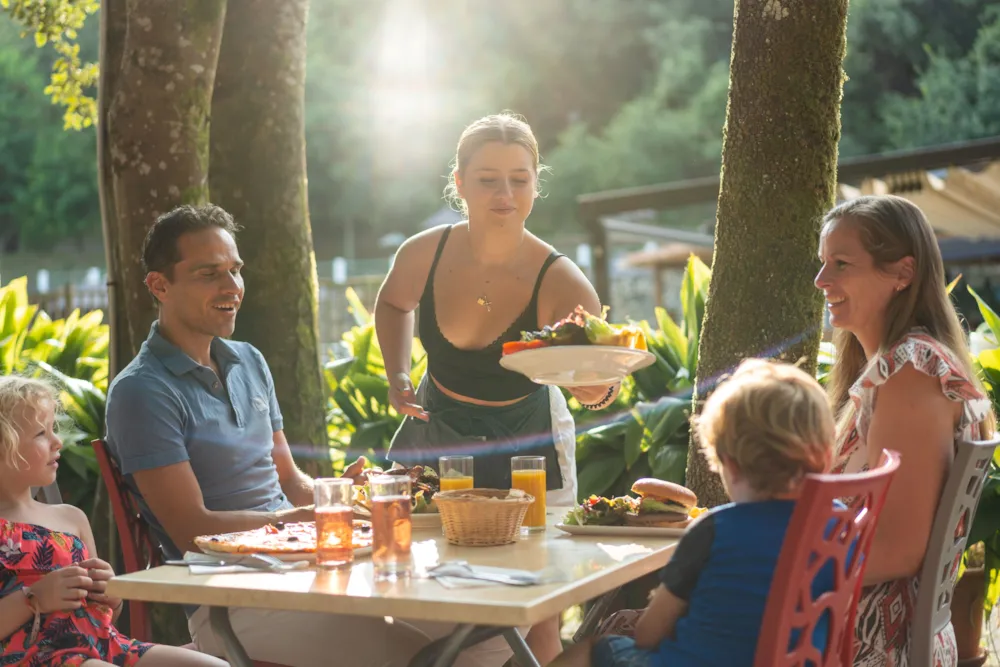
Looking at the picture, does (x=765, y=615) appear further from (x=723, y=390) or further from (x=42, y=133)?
(x=42, y=133)

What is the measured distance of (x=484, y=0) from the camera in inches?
1315

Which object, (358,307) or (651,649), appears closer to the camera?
(651,649)

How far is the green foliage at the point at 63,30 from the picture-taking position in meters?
7.09

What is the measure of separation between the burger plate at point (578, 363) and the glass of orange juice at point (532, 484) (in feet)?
Result: 0.87

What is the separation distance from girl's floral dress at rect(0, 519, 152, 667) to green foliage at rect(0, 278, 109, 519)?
9.95 ft

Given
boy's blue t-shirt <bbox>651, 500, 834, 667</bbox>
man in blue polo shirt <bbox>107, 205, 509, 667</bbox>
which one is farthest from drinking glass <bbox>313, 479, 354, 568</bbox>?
boy's blue t-shirt <bbox>651, 500, 834, 667</bbox>

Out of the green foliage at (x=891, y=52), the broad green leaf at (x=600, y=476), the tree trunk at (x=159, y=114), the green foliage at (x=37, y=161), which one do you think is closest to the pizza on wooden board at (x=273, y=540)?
the tree trunk at (x=159, y=114)

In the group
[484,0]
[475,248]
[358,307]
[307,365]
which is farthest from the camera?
[484,0]

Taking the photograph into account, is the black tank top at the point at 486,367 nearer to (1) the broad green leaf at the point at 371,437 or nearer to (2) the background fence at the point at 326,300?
(1) the broad green leaf at the point at 371,437

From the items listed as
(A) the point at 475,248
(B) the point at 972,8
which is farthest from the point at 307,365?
(B) the point at 972,8

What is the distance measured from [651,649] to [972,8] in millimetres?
30976

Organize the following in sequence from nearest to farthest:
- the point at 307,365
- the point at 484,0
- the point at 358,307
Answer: the point at 307,365
the point at 358,307
the point at 484,0

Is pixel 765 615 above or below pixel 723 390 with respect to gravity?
below

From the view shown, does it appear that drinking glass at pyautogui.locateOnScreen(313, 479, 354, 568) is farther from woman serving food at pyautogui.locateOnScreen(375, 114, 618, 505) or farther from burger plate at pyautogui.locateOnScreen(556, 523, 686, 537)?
woman serving food at pyautogui.locateOnScreen(375, 114, 618, 505)
